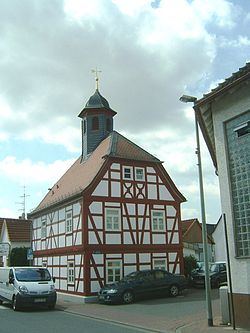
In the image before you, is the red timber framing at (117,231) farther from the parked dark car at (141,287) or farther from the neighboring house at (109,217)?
the parked dark car at (141,287)

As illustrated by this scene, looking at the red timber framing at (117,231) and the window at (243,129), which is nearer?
the window at (243,129)

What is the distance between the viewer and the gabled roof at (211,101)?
11.9m

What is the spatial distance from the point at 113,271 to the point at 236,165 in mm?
15147

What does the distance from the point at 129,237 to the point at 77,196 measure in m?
4.01

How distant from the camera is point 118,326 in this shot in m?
15.2

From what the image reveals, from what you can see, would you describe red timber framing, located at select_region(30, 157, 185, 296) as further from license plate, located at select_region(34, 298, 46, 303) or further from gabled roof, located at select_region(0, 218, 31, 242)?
gabled roof, located at select_region(0, 218, 31, 242)

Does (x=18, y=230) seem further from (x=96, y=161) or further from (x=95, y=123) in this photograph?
(x=96, y=161)

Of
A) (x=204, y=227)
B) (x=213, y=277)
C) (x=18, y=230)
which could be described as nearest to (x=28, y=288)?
(x=204, y=227)

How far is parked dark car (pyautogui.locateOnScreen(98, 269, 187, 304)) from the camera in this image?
75.3 feet

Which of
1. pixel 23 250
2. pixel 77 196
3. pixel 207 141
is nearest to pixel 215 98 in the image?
pixel 207 141

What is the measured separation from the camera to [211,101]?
45.2ft

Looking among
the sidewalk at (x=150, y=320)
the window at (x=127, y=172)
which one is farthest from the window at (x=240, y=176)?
the window at (x=127, y=172)

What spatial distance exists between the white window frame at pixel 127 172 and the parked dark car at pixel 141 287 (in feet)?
21.5

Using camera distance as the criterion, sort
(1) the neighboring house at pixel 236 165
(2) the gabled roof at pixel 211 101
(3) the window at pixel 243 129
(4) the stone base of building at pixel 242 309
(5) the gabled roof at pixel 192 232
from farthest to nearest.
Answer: (5) the gabled roof at pixel 192 232 < (3) the window at pixel 243 129 < (1) the neighboring house at pixel 236 165 < (4) the stone base of building at pixel 242 309 < (2) the gabled roof at pixel 211 101
